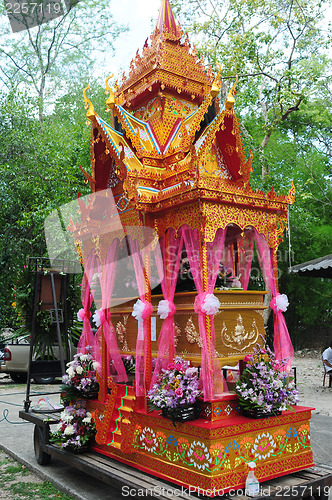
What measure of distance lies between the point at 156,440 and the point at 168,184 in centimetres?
294

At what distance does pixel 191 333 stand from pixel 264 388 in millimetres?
1031

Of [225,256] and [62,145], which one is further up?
[62,145]

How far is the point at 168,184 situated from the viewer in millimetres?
5410

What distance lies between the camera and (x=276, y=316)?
17.1 ft

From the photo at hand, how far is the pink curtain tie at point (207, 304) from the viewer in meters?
4.36

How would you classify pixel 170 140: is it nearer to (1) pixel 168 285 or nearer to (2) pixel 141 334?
(1) pixel 168 285

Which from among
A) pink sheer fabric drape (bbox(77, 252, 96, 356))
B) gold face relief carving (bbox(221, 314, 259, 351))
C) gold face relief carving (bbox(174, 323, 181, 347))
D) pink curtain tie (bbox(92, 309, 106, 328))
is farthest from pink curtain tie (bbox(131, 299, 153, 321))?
pink sheer fabric drape (bbox(77, 252, 96, 356))

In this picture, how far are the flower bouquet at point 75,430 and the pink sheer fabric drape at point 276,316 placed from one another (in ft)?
8.47

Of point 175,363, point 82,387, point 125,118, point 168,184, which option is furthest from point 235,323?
point 125,118

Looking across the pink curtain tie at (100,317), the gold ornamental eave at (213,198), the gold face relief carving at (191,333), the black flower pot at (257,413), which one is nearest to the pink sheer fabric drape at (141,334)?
the gold face relief carving at (191,333)

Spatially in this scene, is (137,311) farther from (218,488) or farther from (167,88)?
(167,88)

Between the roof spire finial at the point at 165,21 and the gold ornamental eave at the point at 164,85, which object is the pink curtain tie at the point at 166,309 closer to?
the gold ornamental eave at the point at 164,85

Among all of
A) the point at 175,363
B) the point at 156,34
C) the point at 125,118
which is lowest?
the point at 175,363

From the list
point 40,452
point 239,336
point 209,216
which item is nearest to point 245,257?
point 239,336
